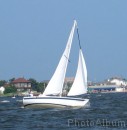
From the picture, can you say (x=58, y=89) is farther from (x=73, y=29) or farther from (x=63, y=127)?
(x=63, y=127)

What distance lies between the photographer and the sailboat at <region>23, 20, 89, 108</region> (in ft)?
238

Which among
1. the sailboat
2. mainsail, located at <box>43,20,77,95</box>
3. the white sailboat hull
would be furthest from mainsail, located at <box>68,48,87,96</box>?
mainsail, located at <box>43,20,77,95</box>

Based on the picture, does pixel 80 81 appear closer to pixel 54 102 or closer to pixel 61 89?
pixel 61 89

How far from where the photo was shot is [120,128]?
46594 mm

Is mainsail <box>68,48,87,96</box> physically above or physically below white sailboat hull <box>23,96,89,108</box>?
above

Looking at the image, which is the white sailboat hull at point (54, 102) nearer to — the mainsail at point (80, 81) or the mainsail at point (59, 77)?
the mainsail at point (80, 81)

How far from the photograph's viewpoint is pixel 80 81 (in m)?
74.5

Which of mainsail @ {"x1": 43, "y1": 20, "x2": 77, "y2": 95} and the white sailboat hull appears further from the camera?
mainsail @ {"x1": 43, "y1": 20, "x2": 77, "y2": 95}

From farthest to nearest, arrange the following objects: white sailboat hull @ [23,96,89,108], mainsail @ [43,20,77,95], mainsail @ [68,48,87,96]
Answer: mainsail @ [43,20,77,95]
mainsail @ [68,48,87,96]
white sailboat hull @ [23,96,89,108]

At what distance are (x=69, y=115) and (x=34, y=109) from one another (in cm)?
1226

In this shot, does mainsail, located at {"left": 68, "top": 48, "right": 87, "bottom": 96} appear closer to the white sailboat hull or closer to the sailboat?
the sailboat

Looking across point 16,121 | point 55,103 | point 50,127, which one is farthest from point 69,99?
point 50,127

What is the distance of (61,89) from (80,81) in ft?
7.95

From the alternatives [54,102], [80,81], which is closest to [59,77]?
[80,81]
